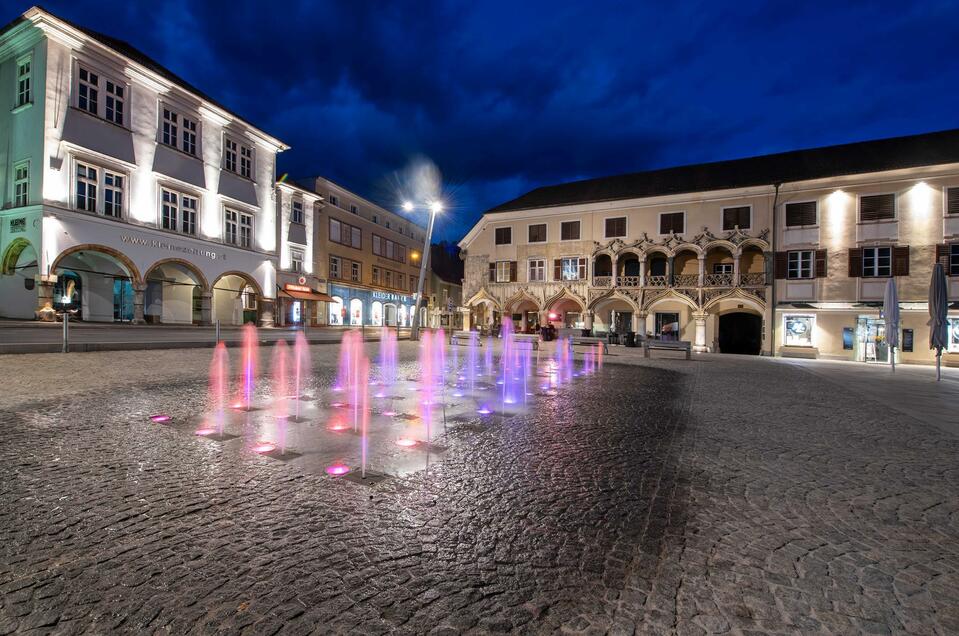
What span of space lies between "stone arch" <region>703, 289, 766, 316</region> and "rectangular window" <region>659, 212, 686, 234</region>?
204 inches

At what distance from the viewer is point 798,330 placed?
1013 inches

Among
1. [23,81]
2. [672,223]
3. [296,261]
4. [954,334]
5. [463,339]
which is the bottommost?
[463,339]

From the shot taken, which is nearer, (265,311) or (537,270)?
(265,311)

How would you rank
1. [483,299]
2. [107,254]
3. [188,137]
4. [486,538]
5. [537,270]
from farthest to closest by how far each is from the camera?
[483,299] < [537,270] < [188,137] < [107,254] < [486,538]

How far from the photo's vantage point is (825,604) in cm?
203

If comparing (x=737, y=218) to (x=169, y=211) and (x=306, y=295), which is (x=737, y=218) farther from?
(x=169, y=211)

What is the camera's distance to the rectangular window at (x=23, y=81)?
Answer: 1855 centimetres

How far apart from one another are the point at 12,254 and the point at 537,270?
95.6 ft

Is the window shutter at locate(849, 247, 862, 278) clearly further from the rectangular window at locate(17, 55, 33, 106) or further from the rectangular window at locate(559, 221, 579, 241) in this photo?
the rectangular window at locate(17, 55, 33, 106)

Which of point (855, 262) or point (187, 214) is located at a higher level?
point (187, 214)

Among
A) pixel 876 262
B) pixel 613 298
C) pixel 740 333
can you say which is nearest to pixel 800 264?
pixel 876 262

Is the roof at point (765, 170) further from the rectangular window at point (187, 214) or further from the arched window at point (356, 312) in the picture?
the rectangular window at point (187, 214)

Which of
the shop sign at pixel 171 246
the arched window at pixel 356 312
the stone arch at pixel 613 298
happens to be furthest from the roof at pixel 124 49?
the stone arch at pixel 613 298

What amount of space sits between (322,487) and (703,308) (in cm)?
2933
